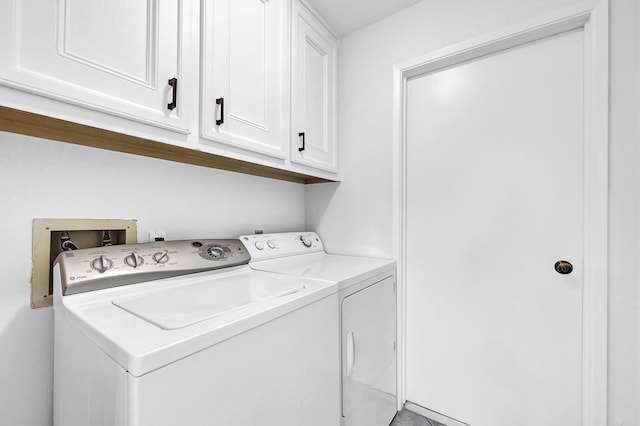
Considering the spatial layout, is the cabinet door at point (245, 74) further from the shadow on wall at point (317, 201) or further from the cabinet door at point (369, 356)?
the cabinet door at point (369, 356)

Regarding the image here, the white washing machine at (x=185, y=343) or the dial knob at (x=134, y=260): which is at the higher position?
the dial knob at (x=134, y=260)

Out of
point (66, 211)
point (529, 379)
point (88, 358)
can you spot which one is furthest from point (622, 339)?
point (66, 211)

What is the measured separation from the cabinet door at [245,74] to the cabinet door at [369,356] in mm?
842

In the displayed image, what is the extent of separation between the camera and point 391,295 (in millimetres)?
1606

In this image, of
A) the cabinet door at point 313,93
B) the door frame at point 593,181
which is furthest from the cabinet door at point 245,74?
the door frame at point 593,181

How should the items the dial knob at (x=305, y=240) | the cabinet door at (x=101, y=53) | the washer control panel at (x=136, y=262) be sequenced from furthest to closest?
the dial knob at (x=305, y=240), the washer control panel at (x=136, y=262), the cabinet door at (x=101, y=53)

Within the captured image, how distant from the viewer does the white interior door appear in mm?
1305

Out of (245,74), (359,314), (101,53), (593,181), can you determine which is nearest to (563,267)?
(593,181)

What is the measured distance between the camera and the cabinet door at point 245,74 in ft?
3.60

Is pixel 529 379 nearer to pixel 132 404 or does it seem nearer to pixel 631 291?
pixel 631 291

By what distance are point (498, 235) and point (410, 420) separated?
3.78 feet

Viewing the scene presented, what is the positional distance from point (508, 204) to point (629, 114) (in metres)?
0.55

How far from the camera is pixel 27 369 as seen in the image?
93 centimetres

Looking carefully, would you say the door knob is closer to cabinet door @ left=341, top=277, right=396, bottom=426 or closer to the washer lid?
cabinet door @ left=341, top=277, right=396, bottom=426
